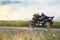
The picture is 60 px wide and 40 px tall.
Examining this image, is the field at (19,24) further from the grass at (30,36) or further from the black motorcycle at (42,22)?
the grass at (30,36)

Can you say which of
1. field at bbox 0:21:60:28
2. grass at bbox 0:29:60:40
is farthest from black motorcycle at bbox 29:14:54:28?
grass at bbox 0:29:60:40

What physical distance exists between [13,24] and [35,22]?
32 centimetres

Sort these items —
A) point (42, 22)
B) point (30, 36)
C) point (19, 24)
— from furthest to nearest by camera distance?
point (42, 22), point (19, 24), point (30, 36)

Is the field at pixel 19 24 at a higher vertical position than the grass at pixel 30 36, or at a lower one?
higher

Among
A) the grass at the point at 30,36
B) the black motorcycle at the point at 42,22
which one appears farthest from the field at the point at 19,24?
the grass at the point at 30,36

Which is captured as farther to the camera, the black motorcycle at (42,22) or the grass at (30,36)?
the black motorcycle at (42,22)

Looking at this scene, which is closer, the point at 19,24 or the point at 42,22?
the point at 19,24

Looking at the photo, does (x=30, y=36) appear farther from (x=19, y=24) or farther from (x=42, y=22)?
(x=42, y=22)

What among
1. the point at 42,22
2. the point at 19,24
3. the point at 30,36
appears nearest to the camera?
the point at 30,36

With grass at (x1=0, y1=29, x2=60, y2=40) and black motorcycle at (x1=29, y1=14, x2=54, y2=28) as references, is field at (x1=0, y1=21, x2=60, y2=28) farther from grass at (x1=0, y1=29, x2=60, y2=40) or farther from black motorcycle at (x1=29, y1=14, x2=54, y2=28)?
grass at (x1=0, y1=29, x2=60, y2=40)

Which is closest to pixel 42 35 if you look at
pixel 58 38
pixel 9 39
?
pixel 58 38

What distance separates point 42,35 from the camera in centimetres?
214

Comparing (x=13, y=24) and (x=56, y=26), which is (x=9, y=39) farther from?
(x=56, y=26)

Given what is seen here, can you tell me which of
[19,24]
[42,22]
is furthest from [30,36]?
[42,22]
